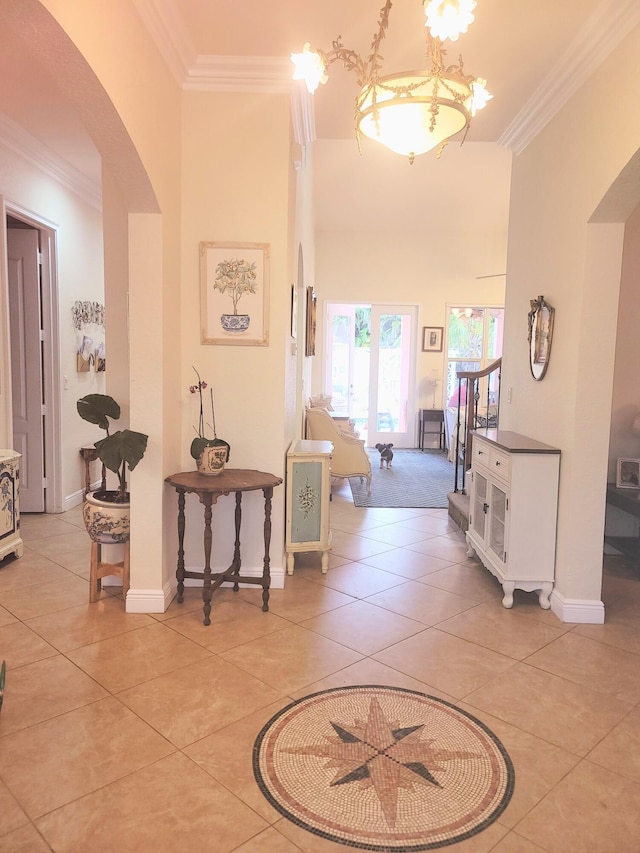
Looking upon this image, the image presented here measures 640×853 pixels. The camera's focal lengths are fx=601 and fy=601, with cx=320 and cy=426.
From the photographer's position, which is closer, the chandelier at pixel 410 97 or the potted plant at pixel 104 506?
the chandelier at pixel 410 97

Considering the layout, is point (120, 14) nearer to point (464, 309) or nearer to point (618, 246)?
point (618, 246)

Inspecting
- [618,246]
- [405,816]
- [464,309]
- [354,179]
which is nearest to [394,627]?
[405,816]

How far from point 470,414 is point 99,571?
11.4 ft

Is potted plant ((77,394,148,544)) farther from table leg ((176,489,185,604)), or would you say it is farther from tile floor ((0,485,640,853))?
tile floor ((0,485,640,853))

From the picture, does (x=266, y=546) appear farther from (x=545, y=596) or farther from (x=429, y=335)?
(x=429, y=335)

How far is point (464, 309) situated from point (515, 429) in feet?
20.1

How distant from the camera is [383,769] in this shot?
208cm

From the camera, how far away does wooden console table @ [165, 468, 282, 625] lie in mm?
3186

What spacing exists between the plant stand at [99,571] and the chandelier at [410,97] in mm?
2537

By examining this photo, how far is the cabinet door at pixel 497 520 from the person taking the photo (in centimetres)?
363

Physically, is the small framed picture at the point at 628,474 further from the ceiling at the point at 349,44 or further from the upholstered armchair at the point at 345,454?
the upholstered armchair at the point at 345,454

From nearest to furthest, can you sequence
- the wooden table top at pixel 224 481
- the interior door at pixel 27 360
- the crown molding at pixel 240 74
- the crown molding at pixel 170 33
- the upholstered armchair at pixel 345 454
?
the crown molding at pixel 170 33 → the wooden table top at pixel 224 481 → the crown molding at pixel 240 74 → the interior door at pixel 27 360 → the upholstered armchair at pixel 345 454

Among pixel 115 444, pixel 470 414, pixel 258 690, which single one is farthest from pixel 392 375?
pixel 258 690

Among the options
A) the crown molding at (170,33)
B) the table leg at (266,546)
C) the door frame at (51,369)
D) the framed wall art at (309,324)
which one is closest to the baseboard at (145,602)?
the table leg at (266,546)
